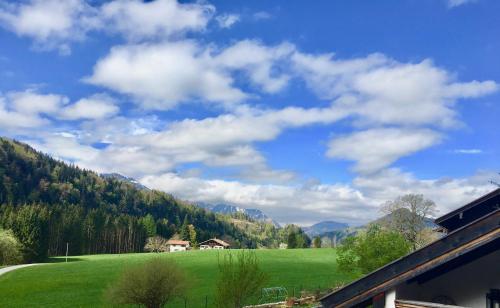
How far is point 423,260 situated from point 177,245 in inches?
6953

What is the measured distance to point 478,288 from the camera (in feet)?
31.6

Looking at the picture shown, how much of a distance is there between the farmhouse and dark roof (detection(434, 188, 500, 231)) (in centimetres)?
3

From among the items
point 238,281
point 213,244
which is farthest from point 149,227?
point 238,281

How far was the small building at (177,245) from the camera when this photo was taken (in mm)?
176250

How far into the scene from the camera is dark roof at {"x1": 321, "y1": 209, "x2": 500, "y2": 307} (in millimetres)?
7516

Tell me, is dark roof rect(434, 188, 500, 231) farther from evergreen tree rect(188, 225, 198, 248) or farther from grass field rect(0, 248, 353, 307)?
evergreen tree rect(188, 225, 198, 248)

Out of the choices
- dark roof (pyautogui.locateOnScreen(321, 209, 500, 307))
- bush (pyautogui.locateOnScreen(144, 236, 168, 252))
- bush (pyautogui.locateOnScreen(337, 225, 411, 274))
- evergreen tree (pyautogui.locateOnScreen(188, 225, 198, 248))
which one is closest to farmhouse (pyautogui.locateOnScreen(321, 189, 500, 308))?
dark roof (pyautogui.locateOnScreen(321, 209, 500, 307))

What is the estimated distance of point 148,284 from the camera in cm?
3619

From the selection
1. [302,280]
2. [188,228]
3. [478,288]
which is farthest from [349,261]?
[188,228]

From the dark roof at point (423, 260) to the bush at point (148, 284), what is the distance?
99.2 ft

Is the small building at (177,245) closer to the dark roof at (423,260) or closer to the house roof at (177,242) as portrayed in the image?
the house roof at (177,242)

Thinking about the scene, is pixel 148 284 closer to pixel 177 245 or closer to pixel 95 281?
pixel 95 281

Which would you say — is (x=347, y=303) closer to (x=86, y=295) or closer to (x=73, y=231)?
(x=86, y=295)

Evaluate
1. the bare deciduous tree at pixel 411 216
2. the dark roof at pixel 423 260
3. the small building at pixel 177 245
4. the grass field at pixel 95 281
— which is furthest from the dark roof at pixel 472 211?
the small building at pixel 177 245
